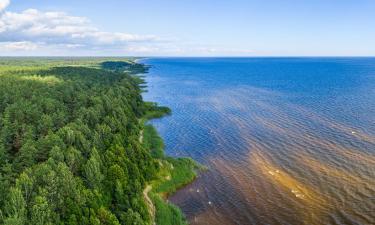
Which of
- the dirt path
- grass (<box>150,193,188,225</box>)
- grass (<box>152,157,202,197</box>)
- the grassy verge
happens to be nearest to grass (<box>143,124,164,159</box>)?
the grassy verge

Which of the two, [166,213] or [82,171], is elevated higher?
[82,171]

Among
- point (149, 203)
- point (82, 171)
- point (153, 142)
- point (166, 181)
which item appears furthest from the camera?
point (153, 142)

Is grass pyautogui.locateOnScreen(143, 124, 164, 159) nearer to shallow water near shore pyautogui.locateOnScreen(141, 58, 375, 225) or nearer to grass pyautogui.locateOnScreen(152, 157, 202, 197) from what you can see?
shallow water near shore pyautogui.locateOnScreen(141, 58, 375, 225)

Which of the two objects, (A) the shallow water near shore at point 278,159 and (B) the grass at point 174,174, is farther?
(B) the grass at point 174,174

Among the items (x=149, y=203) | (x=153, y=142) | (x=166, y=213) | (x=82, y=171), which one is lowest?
(x=166, y=213)

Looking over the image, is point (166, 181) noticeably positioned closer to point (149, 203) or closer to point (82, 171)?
point (149, 203)

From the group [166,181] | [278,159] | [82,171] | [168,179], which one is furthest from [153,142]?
[82,171]

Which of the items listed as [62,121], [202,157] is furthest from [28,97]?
[202,157]

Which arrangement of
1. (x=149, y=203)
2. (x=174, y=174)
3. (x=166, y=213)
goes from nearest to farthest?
(x=166, y=213), (x=149, y=203), (x=174, y=174)

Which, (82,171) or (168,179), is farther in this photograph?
(168,179)

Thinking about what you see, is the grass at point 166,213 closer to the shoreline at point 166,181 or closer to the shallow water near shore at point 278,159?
the shoreline at point 166,181

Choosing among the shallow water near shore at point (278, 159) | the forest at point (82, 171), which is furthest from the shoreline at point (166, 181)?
the shallow water near shore at point (278, 159)

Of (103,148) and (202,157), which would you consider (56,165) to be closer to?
(103,148)
